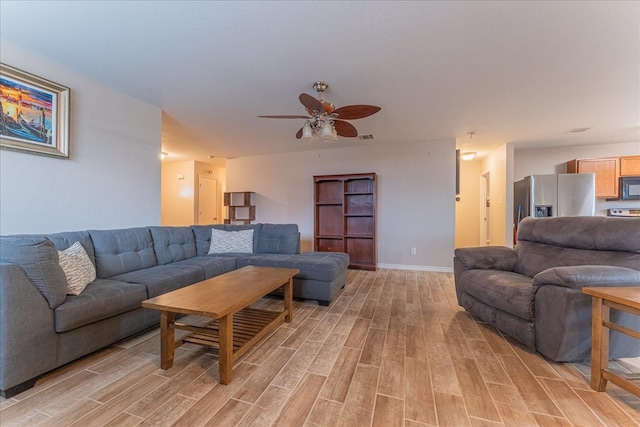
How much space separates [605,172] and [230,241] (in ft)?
21.9

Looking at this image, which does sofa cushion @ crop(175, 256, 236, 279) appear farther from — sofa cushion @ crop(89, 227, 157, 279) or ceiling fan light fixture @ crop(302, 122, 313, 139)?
ceiling fan light fixture @ crop(302, 122, 313, 139)

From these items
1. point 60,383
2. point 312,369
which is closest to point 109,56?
point 60,383

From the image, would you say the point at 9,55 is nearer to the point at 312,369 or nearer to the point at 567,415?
the point at 312,369

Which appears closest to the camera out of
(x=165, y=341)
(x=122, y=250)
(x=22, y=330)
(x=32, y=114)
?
(x=22, y=330)

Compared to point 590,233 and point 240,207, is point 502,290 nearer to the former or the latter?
point 590,233

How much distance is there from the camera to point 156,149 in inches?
140

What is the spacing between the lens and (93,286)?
84.3 inches

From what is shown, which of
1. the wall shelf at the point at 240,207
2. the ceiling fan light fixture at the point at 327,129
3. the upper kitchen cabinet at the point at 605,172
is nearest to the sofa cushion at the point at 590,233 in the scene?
the ceiling fan light fixture at the point at 327,129

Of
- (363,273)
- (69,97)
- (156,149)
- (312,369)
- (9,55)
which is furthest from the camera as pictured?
(363,273)

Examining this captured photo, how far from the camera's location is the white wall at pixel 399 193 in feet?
16.1

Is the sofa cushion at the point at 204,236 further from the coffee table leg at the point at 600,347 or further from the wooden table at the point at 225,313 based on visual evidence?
the coffee table leg at the point at 600,347

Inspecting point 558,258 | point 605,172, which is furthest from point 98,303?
point 605,172

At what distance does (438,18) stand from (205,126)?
3491mm

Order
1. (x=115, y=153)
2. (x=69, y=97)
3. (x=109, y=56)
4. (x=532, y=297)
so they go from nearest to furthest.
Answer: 1. (x=532, y=297)
2. (x=109, y=56)
3. (x=69, y=97)
4. (x=115, y=153)
